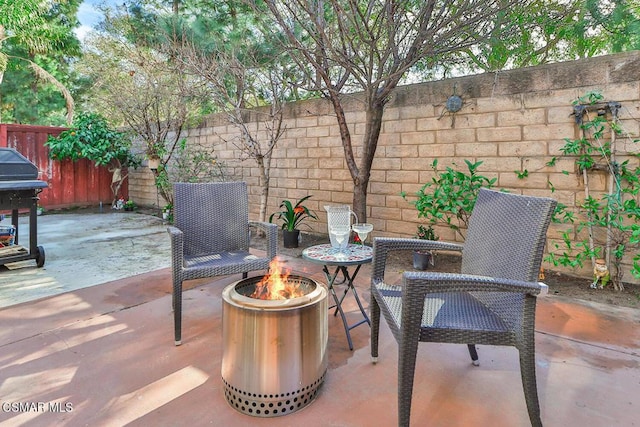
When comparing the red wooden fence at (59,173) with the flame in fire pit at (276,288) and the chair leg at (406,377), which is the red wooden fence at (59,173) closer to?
the flame in fire pit at (276,288)

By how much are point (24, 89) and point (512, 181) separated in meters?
16.6

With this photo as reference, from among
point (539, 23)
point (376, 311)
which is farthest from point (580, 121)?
point (376, 311)

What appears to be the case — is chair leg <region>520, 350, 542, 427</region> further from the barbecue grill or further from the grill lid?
the grill lid

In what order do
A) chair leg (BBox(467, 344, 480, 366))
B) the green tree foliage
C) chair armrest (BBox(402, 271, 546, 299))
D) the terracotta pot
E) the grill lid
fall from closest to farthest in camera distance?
chair armrest (BBox(402, 271, 546, 299)) → chair leg (BBox(467, 344, 480, 366)) → the grill lid → the terracotta pot → the green tree foliage

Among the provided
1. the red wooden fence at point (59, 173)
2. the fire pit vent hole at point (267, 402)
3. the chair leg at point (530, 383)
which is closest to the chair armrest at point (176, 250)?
the fire pit vent hole at point (267, 402)

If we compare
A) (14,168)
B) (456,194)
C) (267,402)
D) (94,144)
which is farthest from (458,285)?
(94,144)

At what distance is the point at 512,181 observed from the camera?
368 cm

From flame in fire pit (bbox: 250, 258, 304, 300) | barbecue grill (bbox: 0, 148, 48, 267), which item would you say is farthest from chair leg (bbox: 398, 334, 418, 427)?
barbecue grill (bbox: 0, 148, 48, 267)

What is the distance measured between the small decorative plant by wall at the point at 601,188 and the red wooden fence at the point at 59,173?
376 inches

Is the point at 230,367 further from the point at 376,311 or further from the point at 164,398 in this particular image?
the point at 376,311

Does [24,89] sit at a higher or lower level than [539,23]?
higher

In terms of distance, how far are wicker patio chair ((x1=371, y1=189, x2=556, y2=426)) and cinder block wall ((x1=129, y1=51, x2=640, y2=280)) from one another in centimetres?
205

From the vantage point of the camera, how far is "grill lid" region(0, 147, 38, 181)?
12.3ft

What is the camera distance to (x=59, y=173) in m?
8.31
